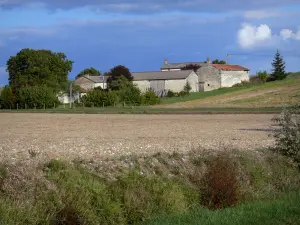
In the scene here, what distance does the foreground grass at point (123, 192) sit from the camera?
13766 mm

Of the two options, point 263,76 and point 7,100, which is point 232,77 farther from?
point 7,100

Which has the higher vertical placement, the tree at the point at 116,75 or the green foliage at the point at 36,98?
the tree at the point at 116,75

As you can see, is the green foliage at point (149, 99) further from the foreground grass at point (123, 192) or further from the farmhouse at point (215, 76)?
the foreground grass at point (123, 192)

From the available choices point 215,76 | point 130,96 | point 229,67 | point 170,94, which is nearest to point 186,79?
point 170,94

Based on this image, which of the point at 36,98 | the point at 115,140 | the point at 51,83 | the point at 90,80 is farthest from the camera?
the point at 90,80

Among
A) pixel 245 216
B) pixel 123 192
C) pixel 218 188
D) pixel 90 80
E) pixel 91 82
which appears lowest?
pixel 245 216

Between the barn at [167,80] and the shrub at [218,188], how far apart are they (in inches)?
5074

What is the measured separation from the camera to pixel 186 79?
484ft

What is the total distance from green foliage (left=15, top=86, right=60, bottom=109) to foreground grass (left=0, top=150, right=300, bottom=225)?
91744 millimetres

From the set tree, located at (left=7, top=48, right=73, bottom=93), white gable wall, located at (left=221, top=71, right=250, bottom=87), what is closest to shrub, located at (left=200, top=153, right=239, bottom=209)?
tree, located at (left=7, top=48, right=73, bottom=93)

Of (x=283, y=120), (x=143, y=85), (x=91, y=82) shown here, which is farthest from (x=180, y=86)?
(x=283, y=120)

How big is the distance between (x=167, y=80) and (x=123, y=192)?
135197mm

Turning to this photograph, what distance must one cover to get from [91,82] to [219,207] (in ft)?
470

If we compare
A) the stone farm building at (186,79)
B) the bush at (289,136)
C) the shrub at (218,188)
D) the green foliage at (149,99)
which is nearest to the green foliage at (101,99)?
the green foliage at (149,99)
